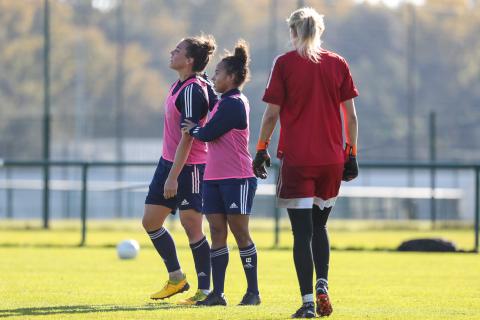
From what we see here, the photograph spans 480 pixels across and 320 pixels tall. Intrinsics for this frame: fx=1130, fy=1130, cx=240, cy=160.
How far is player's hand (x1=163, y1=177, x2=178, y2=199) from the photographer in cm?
891

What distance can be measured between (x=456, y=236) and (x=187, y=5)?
721 inches

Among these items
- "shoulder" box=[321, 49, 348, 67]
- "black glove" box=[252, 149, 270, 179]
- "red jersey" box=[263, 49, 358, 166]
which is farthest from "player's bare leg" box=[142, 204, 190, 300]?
"shoulder" box=[321, 49, 348, 67]

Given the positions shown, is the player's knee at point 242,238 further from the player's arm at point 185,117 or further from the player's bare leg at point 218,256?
A: the player's arm at point 185,117

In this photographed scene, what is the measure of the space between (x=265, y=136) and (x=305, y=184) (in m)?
0.43

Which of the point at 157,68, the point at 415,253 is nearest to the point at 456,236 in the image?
the point at 415,253

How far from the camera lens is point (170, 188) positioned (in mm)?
8906

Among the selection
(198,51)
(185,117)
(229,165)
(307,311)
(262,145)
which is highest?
(198,51)

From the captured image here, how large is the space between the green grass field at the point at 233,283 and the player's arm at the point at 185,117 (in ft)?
3.12

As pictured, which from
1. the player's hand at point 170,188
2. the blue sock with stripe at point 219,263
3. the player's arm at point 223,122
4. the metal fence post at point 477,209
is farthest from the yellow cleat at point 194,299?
the metal fence post at point 477,209

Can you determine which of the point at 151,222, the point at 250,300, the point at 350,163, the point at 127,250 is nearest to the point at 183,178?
the point at 151,222

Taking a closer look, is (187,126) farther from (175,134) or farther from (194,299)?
(194,299)

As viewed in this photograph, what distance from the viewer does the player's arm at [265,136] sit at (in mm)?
7754

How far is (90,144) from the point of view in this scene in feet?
129

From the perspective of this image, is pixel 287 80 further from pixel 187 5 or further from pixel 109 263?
pixel 187 5
